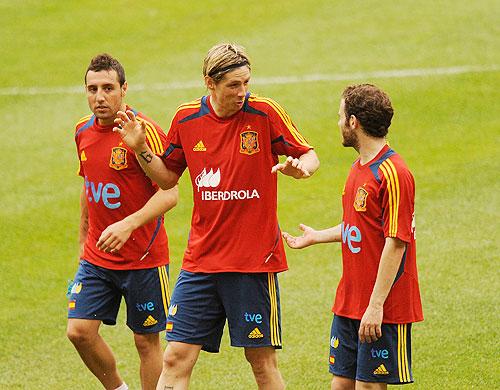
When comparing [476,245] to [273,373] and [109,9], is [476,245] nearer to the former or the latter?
[273,373]

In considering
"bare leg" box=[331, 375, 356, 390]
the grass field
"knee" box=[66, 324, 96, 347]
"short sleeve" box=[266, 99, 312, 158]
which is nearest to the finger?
"short sleeve" box=[266, 99, 312, 158]

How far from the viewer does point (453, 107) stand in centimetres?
1678

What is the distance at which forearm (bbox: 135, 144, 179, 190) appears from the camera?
7.48 meters

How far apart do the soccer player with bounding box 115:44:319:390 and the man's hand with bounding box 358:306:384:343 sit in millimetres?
977

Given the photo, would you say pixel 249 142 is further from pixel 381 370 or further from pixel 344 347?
pixel 381 370

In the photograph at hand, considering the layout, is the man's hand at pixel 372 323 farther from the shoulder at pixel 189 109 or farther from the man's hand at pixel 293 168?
the shoulder at pixel 189 109

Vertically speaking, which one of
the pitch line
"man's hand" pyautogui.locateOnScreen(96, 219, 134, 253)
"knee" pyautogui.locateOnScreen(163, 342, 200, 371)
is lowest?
"knee" pyautogui.locateOnScreen(163, 342, 200, 371)

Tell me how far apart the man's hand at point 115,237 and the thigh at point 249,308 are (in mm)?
743

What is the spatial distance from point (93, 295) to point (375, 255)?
2488 mm

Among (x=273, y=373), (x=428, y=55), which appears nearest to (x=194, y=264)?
(x=273, y=373)

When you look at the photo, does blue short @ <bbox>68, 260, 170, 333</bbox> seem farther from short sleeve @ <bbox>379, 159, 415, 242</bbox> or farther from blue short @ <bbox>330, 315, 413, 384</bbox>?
short sleeve @ <bbox>379, 159, 415, 242</bbox>

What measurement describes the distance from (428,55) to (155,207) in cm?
1242

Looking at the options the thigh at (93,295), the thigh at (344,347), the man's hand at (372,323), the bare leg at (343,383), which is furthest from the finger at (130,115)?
the bare leg at (343,383)

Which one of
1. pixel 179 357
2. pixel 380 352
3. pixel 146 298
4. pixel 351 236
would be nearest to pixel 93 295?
pixel 146 298
